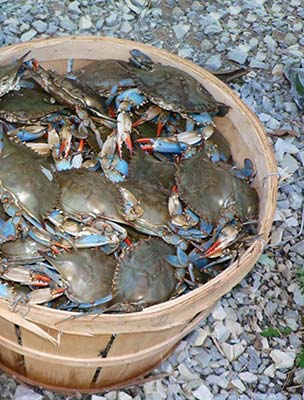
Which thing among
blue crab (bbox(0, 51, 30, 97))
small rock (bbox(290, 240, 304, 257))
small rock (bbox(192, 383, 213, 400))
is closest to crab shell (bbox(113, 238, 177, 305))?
small rock (bbox(192, 383, 213, 400))

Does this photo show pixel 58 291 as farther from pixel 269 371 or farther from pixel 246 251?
pixel 269 371

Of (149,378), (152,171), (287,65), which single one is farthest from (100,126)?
(287,65)

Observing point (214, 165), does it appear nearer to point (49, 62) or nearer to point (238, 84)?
point (49, 62)

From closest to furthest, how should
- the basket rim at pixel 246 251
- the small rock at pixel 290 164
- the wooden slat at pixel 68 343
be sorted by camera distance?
the basket rim at pixel 246 251, the wooden slat at pixel 68 343, the small rock at pixel 290 164

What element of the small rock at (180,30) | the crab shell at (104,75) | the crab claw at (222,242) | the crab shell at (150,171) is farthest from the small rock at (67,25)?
the crab claw at (222,242)

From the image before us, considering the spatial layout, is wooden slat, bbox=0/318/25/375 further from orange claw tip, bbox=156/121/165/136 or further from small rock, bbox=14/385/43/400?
orange claw tip, bbox=156/121/165/136

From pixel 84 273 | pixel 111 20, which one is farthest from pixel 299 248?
pixel 111 20

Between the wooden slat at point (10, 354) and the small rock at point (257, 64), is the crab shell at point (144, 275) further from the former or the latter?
the small rock at point (257, 64)
